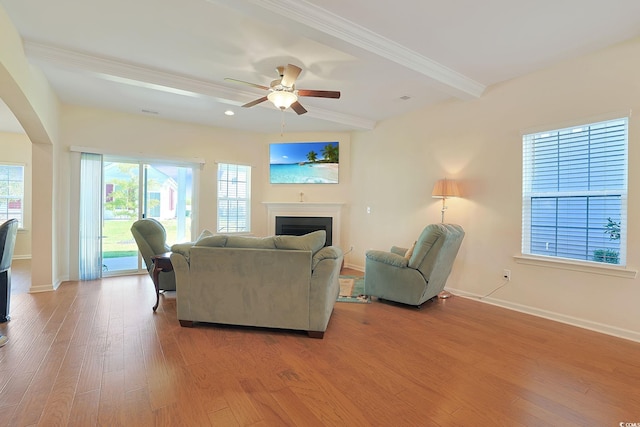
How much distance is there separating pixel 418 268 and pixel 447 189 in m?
1.27

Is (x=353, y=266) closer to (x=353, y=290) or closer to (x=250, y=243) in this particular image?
(x=353, y=290)

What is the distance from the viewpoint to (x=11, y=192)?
6281 millimetres

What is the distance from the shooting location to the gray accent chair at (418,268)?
3.33 metres

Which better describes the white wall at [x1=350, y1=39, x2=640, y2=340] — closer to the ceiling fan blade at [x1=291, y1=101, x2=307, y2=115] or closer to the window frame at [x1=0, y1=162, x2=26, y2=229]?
the ceiling fan blade at [x1=291, y1=101, x2=307, y2=115]

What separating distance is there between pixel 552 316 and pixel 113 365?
4.20 meters

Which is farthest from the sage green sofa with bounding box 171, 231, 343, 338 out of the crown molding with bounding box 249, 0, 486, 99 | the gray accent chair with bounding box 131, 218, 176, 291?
the crown molding with bounding box 249, 0, 486, 99

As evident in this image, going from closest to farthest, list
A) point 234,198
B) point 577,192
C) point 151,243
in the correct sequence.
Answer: point 577,192, point 151,243, point 234,198

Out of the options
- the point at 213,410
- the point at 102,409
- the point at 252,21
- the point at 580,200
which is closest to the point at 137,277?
the point at 102,409

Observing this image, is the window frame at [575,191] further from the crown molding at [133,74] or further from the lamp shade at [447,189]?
the crown molding at [133,74]

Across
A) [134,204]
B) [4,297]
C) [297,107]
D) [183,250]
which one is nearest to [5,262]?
[4,297]

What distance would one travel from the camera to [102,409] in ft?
5.69

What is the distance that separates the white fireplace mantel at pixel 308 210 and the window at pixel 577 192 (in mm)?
3211

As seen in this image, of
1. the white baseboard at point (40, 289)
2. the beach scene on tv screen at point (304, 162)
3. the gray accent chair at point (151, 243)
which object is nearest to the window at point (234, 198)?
the beach scene on tv screen at point (304, 162)

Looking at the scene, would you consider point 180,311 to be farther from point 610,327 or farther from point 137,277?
point 610,327
